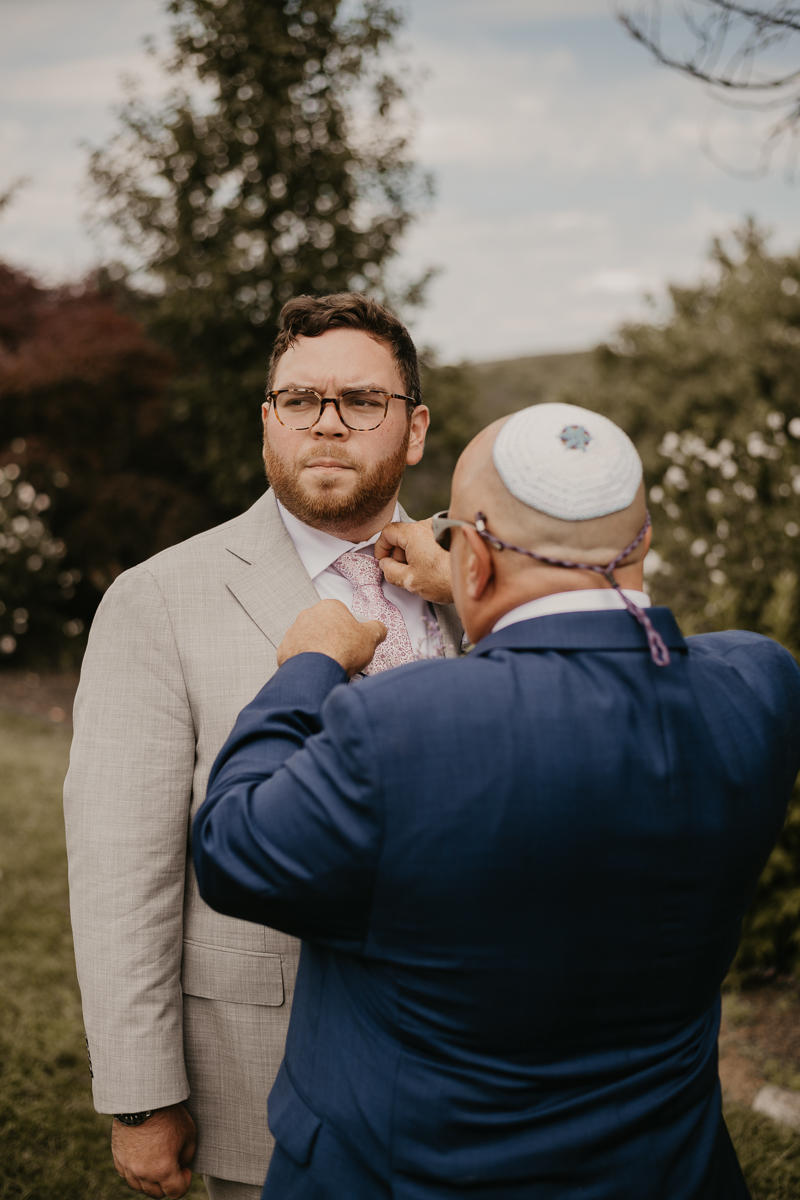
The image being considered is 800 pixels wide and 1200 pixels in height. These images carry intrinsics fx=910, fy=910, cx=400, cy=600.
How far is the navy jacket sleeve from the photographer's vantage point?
Result: 4.10ft

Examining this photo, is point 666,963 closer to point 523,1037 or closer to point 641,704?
point 523,1037

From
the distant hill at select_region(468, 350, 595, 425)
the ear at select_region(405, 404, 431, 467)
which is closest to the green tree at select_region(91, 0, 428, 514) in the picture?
the ear at select_region(405, 404, 431, 467)

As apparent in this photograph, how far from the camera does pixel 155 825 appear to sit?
197 cm

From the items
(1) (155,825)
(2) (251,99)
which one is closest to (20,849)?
(1) (155,825)

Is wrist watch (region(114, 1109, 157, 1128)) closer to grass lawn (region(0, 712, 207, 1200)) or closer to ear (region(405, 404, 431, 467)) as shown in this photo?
ear (region(405, 404, 431, 467))

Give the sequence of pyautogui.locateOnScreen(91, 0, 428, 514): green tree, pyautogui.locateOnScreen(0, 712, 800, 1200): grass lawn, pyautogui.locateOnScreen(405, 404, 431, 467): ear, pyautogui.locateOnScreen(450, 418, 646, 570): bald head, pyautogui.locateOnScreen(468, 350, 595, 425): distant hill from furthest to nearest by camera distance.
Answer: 1. pyautogui.locateOnScreen(468, 350, 595, 425): distant hill
2. pyautogui.locateOnScreen(91, 0, 428, 514): green tree
3. pyautogui.locateOnScreen(0, 712, 800, 1200): grass lawn
4. pyautogui.locateOnScreen(405, 404, 431, 467): ear
5. pyautogui.locateOnScreen(450, 418, 646, 570): bald head

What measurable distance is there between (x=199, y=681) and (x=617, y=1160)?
1.20m

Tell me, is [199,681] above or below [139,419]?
above

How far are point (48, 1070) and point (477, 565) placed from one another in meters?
4.19

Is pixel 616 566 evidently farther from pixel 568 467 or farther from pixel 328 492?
pixel 328 492

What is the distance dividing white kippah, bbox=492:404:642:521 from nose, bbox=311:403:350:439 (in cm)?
88

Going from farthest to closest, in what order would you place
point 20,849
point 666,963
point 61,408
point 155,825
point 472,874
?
point 61,408 → point 20,849 → point 155,825 → point 666,963 → point 472,874

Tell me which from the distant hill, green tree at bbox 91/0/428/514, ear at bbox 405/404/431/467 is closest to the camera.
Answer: ear at bbox 405/404/431/467

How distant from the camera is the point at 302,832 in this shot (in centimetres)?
126
